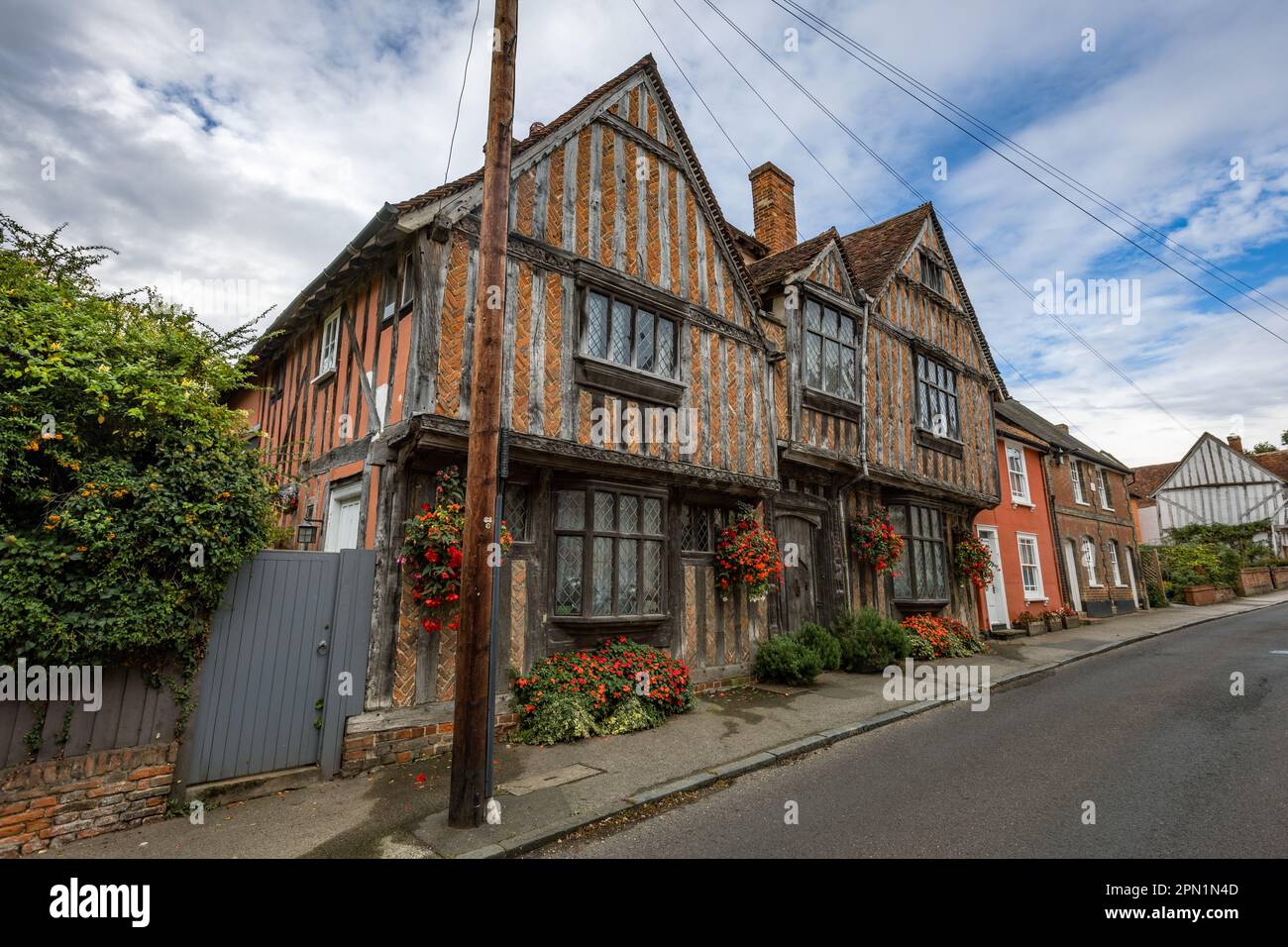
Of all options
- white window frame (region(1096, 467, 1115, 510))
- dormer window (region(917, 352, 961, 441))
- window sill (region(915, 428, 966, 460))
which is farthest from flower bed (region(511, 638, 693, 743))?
white window frame (region(1096, 467, 1115, 510))

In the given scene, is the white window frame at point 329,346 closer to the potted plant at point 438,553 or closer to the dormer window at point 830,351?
the potted plant at point 438,553

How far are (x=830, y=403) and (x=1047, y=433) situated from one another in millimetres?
14839

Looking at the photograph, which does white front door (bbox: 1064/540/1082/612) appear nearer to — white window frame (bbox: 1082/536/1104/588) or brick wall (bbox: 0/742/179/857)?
white window frame (bbox: 1082/536/1104/588)

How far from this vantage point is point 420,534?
620 cm

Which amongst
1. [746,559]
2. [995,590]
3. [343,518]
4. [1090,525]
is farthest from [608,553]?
[1090,525]

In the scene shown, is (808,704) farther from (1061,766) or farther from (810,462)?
(810,462)

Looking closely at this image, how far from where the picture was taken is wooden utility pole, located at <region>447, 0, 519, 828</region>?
171 inches

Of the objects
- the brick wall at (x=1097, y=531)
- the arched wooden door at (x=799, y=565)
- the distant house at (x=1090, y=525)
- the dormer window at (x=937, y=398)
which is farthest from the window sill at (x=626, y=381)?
the brick wall at (x=1097, y=531)

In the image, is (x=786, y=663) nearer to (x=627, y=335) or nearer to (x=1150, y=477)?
(x=627, y=335)

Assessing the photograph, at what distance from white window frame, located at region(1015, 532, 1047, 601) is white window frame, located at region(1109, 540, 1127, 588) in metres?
5.69

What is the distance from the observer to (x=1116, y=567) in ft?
70.1

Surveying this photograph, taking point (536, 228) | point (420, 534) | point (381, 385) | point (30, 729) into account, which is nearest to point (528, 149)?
point (536, 228)

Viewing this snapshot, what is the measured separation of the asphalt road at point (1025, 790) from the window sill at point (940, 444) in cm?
638
